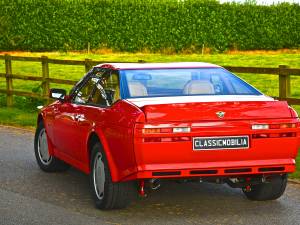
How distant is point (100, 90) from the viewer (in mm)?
7977

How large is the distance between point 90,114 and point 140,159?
1274mm

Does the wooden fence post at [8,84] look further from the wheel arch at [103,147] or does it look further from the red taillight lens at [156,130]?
the red taillight lens at [156,130]

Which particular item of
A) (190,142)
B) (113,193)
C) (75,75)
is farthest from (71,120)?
(75,75)

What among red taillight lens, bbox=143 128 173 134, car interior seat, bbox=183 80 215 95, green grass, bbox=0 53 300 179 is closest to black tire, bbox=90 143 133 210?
red taillight lens, bbox=143 128 173 134

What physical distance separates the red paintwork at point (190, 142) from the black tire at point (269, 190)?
58cm

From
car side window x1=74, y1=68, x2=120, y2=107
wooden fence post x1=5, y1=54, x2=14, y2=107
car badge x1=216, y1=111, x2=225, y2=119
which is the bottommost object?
wooden fence post x1=5, y1=54, x2=14, y2=107

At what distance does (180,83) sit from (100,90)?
82 cm

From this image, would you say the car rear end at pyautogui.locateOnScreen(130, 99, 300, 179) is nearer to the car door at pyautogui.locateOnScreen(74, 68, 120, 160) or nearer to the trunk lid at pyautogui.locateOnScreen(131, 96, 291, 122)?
the trunk lid at pyautogui.locateOnScreen(131, 96, 291, 122)

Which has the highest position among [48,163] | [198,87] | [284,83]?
[198,87]

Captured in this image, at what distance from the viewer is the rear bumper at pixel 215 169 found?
6.71m

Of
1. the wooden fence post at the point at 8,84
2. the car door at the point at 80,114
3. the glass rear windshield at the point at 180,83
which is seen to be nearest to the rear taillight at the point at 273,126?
the glass rear windshield at the point at 180,83

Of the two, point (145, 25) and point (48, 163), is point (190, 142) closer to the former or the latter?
point (48, 163)

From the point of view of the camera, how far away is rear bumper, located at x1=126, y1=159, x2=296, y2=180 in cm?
671

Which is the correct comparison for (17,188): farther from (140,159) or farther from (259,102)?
(259,102)
